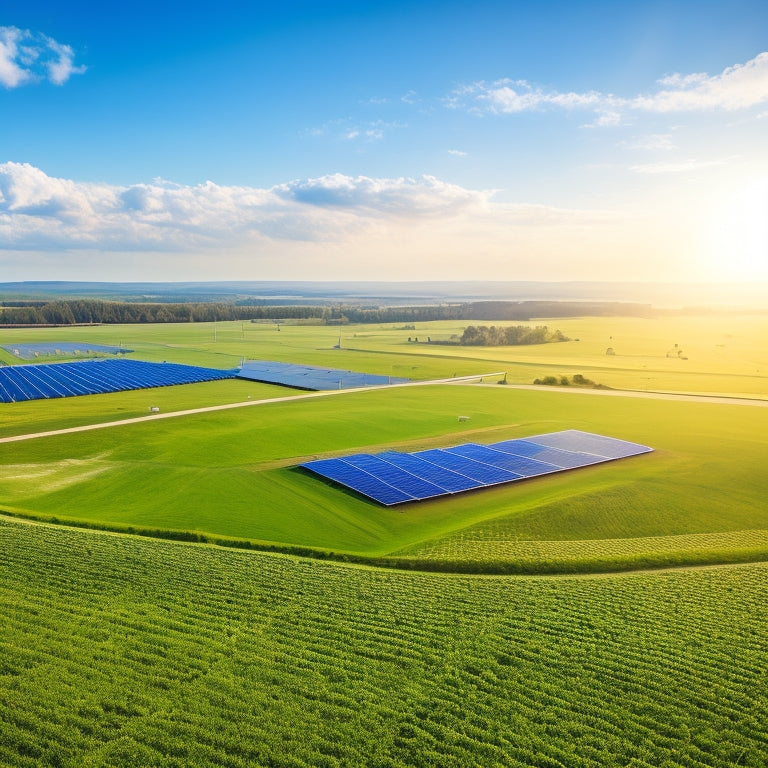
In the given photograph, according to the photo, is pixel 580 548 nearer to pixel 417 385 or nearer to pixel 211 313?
pixel 417 385

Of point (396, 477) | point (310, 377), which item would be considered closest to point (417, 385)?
point (310, 377)

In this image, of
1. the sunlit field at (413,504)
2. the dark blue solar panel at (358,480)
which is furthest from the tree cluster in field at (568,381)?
the dark blue solar panel at (358,480)

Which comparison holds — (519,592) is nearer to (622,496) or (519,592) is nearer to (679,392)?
(622,496)

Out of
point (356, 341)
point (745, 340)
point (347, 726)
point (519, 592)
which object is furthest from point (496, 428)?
point (745, 340)

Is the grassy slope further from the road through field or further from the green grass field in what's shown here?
the road through field

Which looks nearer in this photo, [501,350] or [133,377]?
[133,377]
